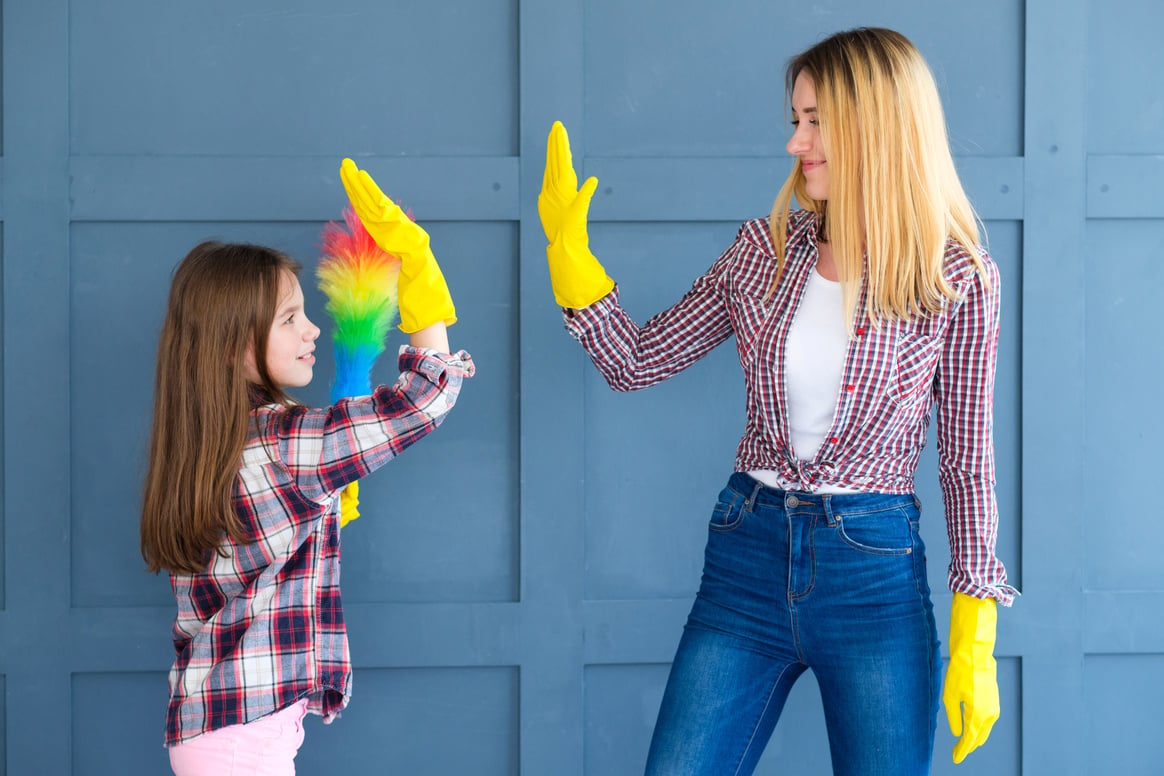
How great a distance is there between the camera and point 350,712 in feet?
6.30

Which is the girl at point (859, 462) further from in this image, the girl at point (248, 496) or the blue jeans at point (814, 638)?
the girl at point (248, 496)

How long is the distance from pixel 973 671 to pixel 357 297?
1.04 m

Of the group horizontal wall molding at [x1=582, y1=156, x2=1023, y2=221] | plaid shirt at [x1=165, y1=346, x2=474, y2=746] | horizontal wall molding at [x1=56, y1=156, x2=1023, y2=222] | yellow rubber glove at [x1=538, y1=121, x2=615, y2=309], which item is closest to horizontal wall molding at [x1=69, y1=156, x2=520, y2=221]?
horizontal wall molding at [x1=56, y1=156, x2=1023, y2=222]

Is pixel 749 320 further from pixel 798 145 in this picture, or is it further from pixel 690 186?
pixel 690 186

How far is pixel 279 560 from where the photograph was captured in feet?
4.63

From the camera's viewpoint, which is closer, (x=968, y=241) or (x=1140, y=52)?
(x=968, y=241)

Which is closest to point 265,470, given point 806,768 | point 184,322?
point 184,322

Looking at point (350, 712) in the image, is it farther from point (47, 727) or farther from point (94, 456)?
point (94, 456)

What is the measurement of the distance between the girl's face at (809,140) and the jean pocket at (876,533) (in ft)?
1.48

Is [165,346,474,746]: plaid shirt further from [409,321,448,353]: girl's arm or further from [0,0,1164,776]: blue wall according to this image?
[0,0,1164,776]: blue wall

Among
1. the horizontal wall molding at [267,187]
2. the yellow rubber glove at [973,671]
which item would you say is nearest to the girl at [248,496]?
the horizontal wall molding at [267,187]

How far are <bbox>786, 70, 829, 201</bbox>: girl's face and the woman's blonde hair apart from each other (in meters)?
0.03

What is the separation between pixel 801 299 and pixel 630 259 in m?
0.53

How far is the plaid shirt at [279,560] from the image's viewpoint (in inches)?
54.8
